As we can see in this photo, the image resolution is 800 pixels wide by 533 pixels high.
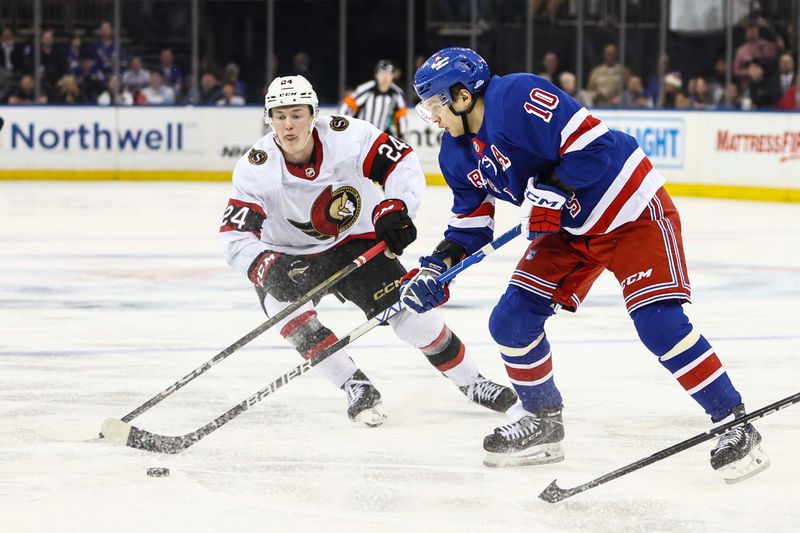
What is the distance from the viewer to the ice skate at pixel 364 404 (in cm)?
400

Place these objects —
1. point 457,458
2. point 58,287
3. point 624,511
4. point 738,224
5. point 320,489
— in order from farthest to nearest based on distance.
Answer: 1. point 738,224
2. point 58,287
3. point 457,458
4. point 320,489
5. point 624,511

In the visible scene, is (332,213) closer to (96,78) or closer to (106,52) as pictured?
(96,78)

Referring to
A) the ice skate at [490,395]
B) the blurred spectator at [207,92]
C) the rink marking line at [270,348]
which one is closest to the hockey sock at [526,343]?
the ice skate at [490,395]

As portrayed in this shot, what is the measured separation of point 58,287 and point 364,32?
8.95 metres

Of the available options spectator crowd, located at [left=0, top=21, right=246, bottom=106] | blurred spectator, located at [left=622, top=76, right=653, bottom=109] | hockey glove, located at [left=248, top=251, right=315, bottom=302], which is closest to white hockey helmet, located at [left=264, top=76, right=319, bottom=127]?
hockey glove, located at [left=248, top=251, right=315, bottom=302]

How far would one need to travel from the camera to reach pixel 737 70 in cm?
1341

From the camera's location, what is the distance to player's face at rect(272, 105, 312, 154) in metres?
3.97

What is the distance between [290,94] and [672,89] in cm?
1027

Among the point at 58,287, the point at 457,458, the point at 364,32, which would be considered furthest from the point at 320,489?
the point at 364,32

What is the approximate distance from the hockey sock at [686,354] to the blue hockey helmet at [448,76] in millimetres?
663

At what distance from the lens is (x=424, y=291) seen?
3596 mm

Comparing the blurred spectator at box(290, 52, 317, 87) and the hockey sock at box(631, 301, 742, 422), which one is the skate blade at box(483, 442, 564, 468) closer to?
the hockey sock at box(631, 301, 742, 422)

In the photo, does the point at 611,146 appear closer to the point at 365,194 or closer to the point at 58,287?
the point at 365,194

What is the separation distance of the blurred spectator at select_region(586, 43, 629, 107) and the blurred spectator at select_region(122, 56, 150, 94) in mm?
4503
